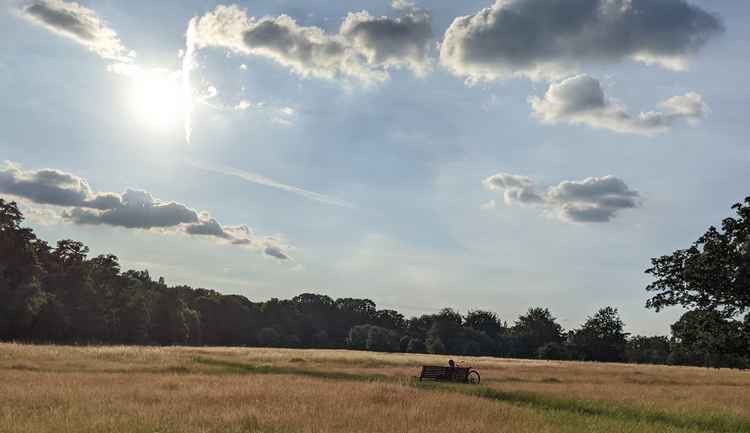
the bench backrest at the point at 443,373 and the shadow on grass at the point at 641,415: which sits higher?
the bench backrest at the point at 443,373

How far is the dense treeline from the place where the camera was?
73.7 m

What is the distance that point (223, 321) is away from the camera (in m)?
127

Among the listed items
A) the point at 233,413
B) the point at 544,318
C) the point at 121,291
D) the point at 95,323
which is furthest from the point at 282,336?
the point at 233,413

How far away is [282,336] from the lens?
126875 millimetres

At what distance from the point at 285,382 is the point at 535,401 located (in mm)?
9131

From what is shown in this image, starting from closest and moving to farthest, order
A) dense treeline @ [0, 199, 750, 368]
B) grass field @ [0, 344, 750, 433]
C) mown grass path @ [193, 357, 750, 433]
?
1. grass field @ [0, 344, 750, 433]
2. mown grass path @ [193, 357, 750, 433]
3. dense treeline @ [0, 199, 750, 368]

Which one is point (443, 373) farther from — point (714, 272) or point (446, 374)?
point (714, 272)

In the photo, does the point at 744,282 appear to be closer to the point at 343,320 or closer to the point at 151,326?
the point at 151,326

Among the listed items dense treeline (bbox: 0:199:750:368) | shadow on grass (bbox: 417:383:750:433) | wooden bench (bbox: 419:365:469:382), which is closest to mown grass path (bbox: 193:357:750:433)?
shadow on grass (bbox: 417:383:750:433)

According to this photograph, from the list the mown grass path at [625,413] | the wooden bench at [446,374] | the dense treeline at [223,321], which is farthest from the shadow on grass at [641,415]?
the dense treeline at [223,321]

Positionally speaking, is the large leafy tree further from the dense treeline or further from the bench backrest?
the dense treeline

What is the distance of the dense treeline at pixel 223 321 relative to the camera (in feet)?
242

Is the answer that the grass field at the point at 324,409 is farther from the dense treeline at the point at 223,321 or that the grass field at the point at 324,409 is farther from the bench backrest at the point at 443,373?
the dense treeline at the point at 223,321

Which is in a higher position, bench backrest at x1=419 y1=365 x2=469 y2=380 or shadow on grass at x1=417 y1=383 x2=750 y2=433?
bench backrest at x1=419 y1=365 x2=469 y2=380
